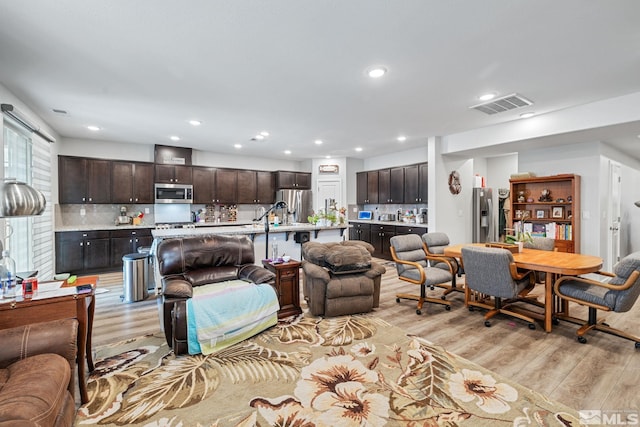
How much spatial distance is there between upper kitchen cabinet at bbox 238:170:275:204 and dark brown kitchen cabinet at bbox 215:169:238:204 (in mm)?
128

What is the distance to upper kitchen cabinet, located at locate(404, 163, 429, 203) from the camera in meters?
6.63

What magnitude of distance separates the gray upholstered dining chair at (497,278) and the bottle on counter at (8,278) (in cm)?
395

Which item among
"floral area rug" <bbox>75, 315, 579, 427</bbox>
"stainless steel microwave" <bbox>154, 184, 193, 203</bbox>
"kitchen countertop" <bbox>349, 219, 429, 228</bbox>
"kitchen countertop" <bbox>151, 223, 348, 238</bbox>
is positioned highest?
"stainless steel microwave" <bbox>154, 184, 193, 203</bbox>

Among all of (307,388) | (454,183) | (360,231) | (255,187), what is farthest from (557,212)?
(255,187)

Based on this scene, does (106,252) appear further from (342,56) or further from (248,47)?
(342,56)

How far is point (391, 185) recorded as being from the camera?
293 inches

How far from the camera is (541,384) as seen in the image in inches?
87.8

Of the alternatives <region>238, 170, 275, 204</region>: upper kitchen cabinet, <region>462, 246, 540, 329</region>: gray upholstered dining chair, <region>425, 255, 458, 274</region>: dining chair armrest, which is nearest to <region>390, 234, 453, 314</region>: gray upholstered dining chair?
<region>425, 255, 458, 274</region>: dining chair armrest

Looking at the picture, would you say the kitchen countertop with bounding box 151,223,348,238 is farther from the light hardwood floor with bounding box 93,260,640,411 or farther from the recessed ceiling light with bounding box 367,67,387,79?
the recessed ceiling light with bounding box 367,67,387,79

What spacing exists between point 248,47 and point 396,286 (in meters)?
3.98

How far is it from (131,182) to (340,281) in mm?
5236

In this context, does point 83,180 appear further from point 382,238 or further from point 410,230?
point 410,230

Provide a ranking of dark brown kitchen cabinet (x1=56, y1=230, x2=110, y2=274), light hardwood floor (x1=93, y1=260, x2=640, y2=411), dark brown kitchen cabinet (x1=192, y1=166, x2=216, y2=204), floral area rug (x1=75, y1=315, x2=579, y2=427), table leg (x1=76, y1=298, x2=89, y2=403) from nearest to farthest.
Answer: floral area rug (x1=75, y1=315, x2=579, y2=427)
table leg (x1=76, y1=298, x2=89, y2=403)
light hardwood floor (x1=93, y1=260, x2=640, y2=411)
dark brown kitchen cabinet (x1=56, y1=230, x2=110, y2=274)
dark brown kitchen cabinet (x1=192, y1=166, x2=216, y2=204)

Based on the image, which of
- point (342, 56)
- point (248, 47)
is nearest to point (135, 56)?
point (248, 47)
